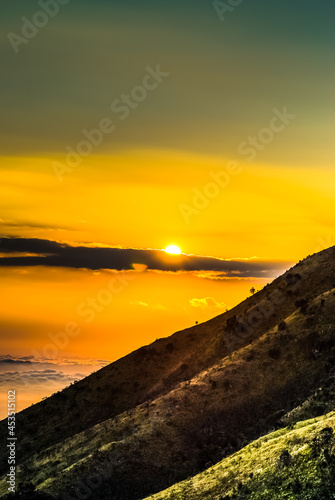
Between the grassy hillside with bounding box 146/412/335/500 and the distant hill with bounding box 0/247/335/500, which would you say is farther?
the distant hill with bounding box 0/247/335/500

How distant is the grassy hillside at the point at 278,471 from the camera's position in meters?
49.4

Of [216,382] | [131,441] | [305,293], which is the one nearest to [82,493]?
[131,441]

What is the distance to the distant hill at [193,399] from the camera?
77938mm

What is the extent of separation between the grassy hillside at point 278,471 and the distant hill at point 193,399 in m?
8.81

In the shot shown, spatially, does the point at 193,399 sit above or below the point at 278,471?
above

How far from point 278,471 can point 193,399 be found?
3776 centimetres

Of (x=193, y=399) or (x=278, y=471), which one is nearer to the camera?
(x=278, y=471)

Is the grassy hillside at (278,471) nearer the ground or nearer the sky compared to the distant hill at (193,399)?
nearer the ground

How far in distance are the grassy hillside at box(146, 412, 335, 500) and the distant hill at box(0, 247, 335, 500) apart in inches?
347

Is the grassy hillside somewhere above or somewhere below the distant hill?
below

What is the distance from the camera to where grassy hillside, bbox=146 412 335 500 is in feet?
162

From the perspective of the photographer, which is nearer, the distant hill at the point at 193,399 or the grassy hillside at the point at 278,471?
the grassy hillside at the point at 278,471

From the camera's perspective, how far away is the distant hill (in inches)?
3068

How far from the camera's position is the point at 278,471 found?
2109 inches
